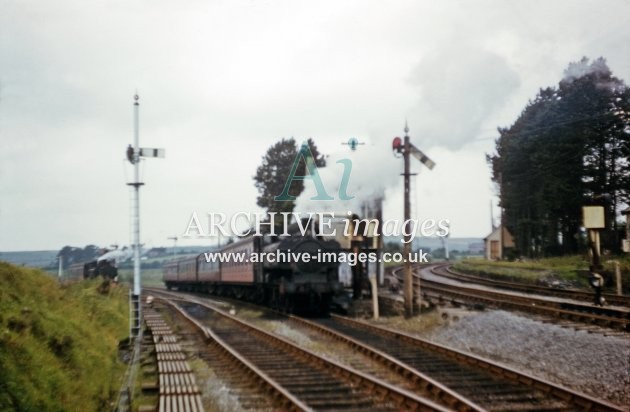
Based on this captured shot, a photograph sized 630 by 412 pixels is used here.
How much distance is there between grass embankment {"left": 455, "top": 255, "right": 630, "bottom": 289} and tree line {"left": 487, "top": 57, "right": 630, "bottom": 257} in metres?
0.63

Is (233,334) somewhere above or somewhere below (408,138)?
below

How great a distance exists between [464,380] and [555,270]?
14.2 metres

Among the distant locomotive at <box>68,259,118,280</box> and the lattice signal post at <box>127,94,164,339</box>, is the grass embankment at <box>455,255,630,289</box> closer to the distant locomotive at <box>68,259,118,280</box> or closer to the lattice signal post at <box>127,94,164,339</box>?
the lattice signal post at <box>127,94,164,339</box>

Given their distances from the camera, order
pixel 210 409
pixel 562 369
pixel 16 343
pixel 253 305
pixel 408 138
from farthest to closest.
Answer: pixel 253 305 < pixel 408 138 < pixel 562 369 < pixel 210 409 < pixel 16 343

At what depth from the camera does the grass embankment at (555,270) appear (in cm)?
1870

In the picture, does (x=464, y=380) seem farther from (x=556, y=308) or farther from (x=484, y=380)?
(x=556, y=308)

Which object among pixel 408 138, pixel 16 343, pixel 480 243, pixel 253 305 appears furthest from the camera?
pixel 480 243

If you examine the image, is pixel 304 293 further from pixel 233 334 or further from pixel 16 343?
pixel 16 343

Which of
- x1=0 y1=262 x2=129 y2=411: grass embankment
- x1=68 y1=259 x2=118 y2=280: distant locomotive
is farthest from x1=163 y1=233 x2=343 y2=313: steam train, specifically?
x1=68 y1=259 x2=118 y2=280: distant locomotive

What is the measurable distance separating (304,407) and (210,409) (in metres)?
1.43

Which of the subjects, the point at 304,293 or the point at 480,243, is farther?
the point at 480,243

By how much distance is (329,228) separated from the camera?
826 inches

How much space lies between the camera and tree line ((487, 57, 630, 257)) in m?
15.6

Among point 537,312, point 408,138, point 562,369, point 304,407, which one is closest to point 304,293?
point 408,138
